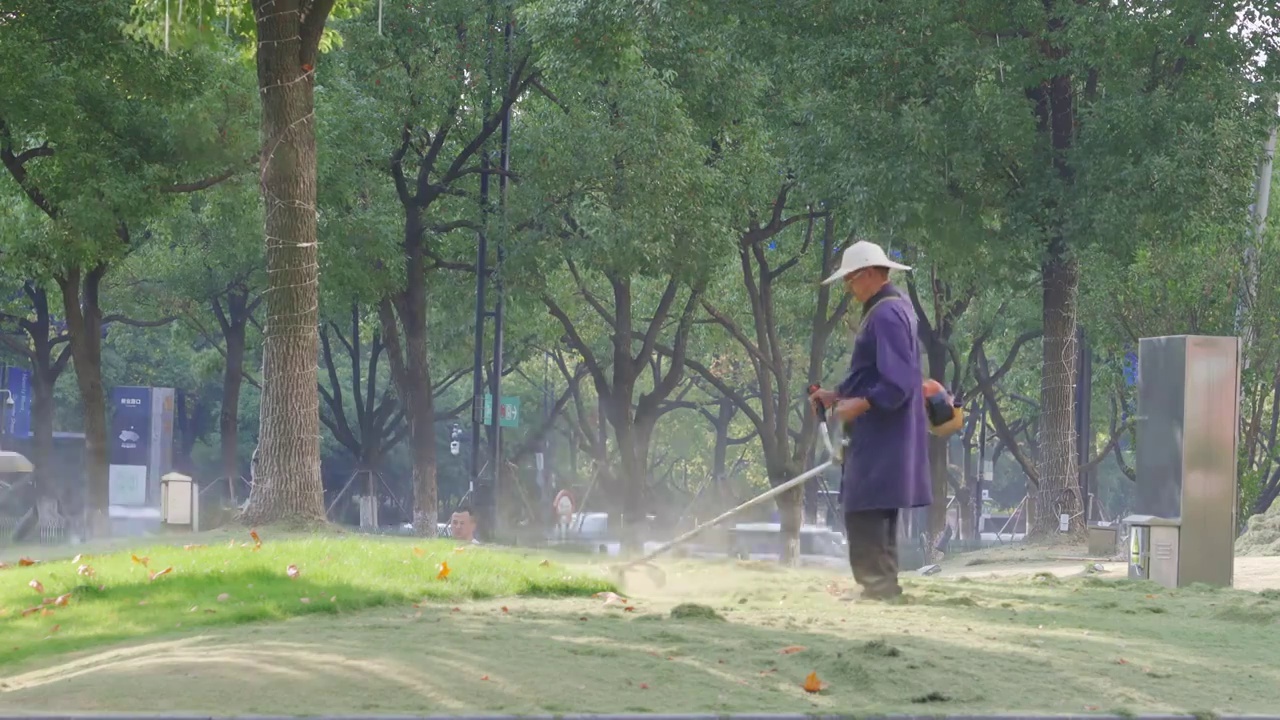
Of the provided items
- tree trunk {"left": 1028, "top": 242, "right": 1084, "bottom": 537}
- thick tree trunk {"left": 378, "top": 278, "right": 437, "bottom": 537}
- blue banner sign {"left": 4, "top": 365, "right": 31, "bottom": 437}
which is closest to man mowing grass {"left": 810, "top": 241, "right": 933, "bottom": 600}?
tree trunk {"left": 1028, "top": 242, "right": 1084, "bottom": 537}

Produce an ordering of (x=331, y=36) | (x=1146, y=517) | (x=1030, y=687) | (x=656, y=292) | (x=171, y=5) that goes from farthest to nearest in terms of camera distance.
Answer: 1. (x=656, y=292)
2. (x=331, y=36)
3. (x=171, y=5)
4. (x=1146, y=517)
5. (x=1030, y=687)

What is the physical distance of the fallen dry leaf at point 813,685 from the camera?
6059mm

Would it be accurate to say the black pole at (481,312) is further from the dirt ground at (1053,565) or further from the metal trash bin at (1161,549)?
the metal trash bin at (1161,549)

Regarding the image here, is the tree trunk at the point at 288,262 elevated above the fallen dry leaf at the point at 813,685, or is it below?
above

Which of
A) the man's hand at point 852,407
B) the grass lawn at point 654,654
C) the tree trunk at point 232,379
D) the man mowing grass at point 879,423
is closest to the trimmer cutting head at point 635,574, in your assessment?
the grass lawn at point 654,654

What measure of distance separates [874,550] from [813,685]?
344cm

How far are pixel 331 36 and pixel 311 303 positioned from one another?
4630 millimetres

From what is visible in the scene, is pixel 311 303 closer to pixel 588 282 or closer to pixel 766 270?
pixel 766 270

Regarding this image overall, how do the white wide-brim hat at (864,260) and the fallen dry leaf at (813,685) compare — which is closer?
the fallen dry leaf at (813,685)

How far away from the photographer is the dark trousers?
30.9ft

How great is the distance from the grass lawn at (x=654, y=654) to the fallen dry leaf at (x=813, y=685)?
40 millimetres

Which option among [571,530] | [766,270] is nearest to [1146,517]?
[766,270]

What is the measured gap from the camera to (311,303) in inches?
576

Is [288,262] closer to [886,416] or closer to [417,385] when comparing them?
[886,416]
